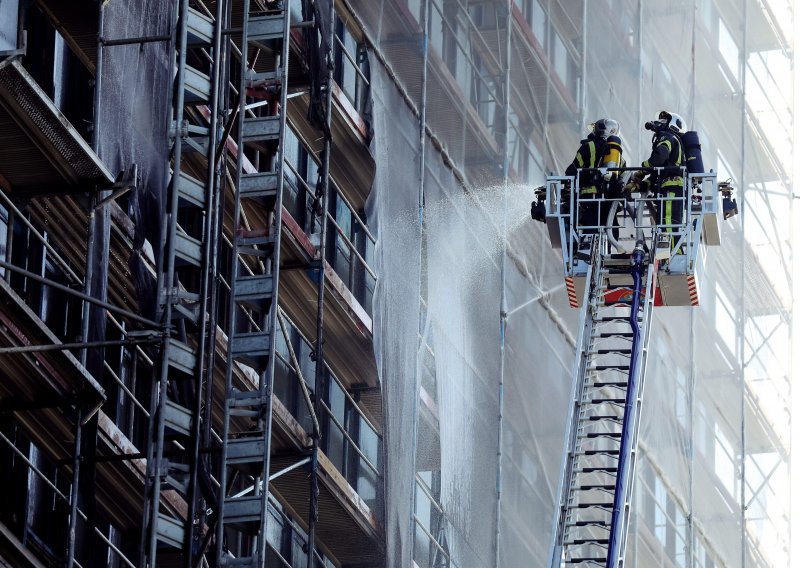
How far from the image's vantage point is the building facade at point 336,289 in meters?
14.6

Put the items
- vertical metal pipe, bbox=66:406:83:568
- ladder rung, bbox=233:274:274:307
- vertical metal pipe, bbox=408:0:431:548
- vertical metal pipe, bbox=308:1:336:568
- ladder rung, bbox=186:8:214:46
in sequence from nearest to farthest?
vertical metal pipe, bbox=66:406:83:568, ladder rung, bbox=186:8:214:46, ladder rung, bbox=233:274:274:307, vertical metal pipe, bbox=308:1:336:568, vertical metal pipe, bbox=408:0:431:548

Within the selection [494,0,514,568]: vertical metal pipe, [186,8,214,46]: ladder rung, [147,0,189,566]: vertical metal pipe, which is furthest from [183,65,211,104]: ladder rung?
[494,0,514,568]: vertical metal pipe

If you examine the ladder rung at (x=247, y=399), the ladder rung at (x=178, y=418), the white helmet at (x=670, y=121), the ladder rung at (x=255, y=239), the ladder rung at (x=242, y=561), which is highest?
the white helmet at (x=670, y=121)

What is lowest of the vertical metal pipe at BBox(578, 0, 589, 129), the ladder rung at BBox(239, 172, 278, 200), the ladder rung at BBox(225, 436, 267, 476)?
the ladder rung at BBox(225, 436, 267, 476)

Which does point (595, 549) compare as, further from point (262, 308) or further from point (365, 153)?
point (262, 308)

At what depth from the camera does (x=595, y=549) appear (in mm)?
26328

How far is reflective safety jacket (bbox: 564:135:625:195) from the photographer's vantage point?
58.0 ft

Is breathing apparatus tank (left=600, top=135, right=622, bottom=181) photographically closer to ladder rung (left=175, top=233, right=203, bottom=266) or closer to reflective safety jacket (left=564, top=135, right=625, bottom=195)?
reflective safety jacket (left=564, top=135, right=625, bottom=195)

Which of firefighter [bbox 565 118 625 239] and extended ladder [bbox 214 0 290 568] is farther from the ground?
firefighter [bbox 565 118 625 239]

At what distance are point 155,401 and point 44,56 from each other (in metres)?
3.49

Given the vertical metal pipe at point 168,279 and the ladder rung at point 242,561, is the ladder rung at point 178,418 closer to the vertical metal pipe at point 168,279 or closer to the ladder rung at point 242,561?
the vertical metal pipe at point 168,279

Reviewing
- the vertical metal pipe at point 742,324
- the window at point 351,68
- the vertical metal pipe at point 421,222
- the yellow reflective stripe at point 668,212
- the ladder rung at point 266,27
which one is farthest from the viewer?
the vertical metal pipe at point 742,324

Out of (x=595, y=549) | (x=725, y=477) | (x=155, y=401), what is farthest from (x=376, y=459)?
(x=725, y=477)

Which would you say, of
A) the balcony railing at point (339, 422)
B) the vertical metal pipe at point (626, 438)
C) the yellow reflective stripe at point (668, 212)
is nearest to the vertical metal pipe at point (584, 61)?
the balcony railing at point (339, 422)
